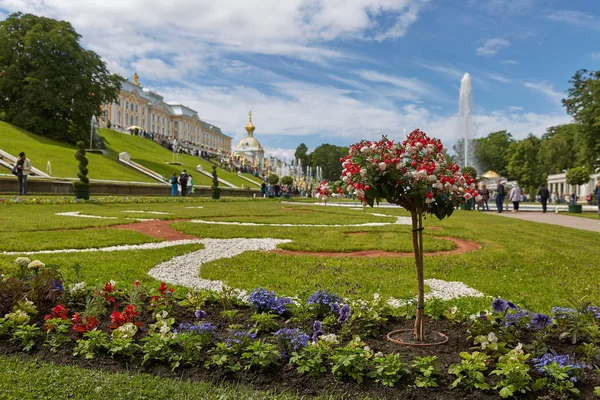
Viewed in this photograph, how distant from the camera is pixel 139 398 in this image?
2.88m

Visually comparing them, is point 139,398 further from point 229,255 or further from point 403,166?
point 229,255

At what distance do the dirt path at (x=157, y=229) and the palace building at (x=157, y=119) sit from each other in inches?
2376

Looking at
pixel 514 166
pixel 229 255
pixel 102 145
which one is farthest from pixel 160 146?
pixel 229 255

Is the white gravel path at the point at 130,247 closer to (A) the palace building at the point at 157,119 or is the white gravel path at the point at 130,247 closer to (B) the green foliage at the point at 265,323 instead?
(B) the green foliage at the point at 265,323

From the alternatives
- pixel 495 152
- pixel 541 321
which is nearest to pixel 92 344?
pixel 541 321

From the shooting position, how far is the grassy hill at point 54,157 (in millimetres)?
31469

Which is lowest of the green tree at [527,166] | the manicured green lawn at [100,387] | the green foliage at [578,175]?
the manicured green lawn at [100,387]

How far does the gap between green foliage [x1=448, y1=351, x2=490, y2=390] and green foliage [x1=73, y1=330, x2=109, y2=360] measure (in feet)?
7.73

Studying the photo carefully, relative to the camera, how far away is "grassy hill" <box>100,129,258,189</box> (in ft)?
149

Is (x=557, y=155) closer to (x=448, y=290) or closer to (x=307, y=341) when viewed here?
(x=448, y=290)

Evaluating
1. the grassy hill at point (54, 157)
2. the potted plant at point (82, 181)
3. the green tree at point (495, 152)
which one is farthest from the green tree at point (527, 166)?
the potted plant at point (82, 181)

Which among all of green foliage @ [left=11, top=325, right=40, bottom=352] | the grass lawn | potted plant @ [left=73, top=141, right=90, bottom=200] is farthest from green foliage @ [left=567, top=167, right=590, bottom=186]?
green foliage @ [left=11, top=325, right=40, bottom=352]

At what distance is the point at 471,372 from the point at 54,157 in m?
35.8

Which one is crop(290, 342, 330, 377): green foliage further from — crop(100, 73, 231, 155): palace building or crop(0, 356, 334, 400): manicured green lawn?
crop(100, 73, 231, 155): palace building
